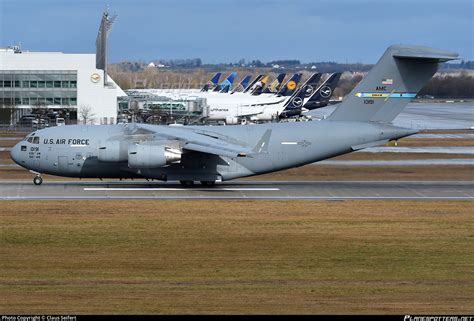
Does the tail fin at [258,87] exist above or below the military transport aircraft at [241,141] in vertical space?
below

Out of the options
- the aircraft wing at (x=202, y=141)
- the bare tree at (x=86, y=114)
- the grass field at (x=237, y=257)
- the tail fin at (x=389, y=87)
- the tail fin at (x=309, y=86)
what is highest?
the tail fin at (x=389, y=87)

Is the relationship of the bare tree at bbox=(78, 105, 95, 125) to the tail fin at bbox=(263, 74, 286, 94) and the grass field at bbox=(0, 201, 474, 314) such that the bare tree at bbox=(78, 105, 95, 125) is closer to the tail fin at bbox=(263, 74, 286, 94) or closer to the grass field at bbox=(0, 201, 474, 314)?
the tail fin at bbox=(263, 74, 286, 94)

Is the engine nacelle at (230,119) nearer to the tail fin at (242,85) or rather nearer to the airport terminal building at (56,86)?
the airport terminal building at (56,86)

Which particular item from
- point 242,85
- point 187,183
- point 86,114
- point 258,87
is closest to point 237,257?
point 187,183

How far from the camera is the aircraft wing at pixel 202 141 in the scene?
117ft

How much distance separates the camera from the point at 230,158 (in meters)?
37.7

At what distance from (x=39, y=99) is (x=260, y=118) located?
25.2 meters

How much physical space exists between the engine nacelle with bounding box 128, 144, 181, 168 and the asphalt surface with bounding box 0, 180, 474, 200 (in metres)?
1.14

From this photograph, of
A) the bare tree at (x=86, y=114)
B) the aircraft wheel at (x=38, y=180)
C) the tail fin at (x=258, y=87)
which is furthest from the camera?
the tail fin at (x=258, y=87)

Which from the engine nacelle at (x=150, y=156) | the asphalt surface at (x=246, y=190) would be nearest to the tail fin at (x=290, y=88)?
the asphalt surface at (x=246, y=190)

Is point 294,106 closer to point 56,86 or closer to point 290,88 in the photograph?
→ point 290,88

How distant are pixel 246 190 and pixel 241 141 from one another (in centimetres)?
200

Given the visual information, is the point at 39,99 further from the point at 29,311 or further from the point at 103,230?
the point at 29,311

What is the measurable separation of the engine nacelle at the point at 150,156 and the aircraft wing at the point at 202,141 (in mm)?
543
